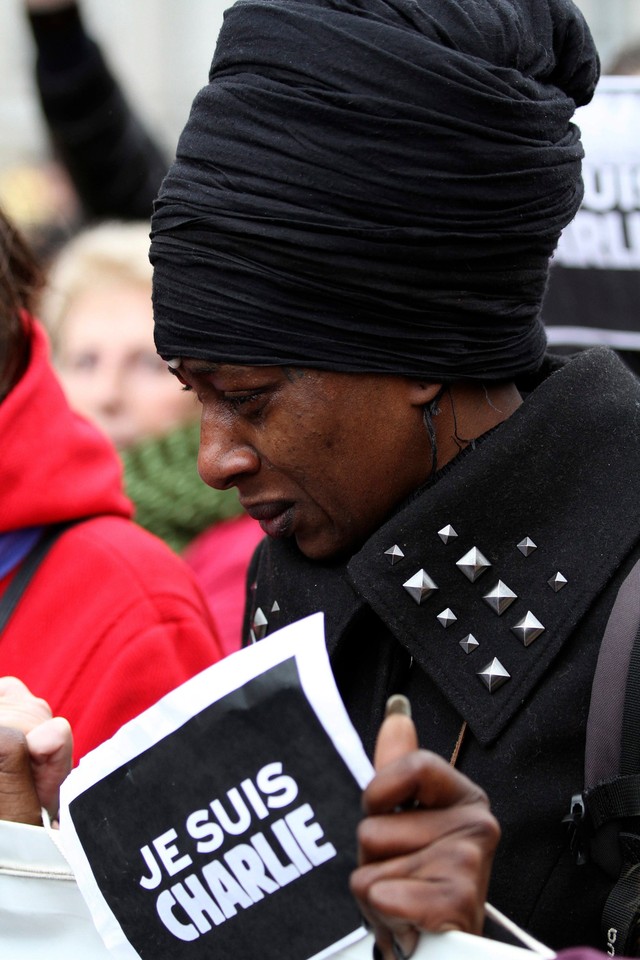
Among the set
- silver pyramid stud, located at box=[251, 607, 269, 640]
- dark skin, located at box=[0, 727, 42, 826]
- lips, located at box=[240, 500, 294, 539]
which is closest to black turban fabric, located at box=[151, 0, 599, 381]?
lips, located at box=[240, 500, 294, 539]

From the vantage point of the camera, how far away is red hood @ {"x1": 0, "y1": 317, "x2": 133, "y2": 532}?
239cm

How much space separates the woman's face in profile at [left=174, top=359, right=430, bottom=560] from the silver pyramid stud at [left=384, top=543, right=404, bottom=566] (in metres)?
0.07

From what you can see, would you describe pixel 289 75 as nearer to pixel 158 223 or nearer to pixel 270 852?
pixel 158 223

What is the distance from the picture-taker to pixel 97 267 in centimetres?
416

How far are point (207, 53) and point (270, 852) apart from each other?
8563mm

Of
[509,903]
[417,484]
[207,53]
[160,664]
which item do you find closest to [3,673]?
[160,664]

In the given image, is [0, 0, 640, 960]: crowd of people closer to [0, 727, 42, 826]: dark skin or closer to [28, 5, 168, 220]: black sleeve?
[0, 727, 42, 826]: dark skin

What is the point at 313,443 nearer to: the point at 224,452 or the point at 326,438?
the point at 326,438

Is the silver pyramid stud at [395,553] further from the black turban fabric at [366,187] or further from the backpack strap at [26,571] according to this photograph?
the backpack strap at [26,571]

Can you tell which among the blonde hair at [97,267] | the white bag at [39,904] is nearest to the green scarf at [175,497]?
the blonde hair at [97,267]

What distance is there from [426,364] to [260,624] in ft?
1.69

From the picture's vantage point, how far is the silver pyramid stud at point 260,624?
2.01m

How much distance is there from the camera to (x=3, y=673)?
2.28 meters

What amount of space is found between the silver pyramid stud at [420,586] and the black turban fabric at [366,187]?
0.87ft
